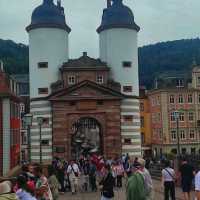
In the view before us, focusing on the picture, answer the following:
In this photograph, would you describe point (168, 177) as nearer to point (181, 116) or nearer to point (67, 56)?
point (67, 56)

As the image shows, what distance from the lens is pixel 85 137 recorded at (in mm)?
78688

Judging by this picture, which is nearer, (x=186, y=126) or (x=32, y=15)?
(x=32, y=15)

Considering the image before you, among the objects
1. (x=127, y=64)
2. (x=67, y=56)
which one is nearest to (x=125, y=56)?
(x=127, y=64)

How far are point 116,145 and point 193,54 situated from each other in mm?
84998

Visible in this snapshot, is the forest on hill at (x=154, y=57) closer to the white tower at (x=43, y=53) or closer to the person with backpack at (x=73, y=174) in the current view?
the white tower at (x=43, y=53)

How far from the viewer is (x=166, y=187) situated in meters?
19.8

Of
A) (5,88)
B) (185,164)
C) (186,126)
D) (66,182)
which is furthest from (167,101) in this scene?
(185,164)

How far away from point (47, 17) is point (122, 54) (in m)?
8.41

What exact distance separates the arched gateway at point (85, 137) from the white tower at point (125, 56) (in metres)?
3.32

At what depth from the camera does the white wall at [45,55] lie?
5350 centimetres

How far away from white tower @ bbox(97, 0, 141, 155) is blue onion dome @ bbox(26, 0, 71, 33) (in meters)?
4.30

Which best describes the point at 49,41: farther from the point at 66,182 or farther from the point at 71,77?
the point at 66,182

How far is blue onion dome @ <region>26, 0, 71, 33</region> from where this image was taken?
5403 centimetres

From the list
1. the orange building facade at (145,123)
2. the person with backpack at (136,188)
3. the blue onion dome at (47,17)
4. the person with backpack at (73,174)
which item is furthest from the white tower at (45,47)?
the person with backpack at (136,188)
